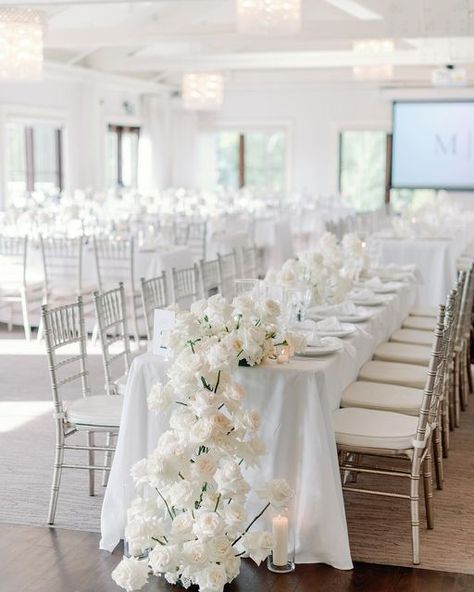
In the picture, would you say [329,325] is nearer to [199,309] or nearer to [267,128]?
[199,309]

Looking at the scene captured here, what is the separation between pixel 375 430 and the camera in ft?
12.6

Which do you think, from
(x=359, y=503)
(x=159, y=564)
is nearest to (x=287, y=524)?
(x=159, y=564)

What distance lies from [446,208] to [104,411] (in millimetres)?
7973

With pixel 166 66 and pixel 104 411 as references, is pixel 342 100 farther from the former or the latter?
pixel 104 411

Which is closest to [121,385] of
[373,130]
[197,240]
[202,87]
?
[197,240]

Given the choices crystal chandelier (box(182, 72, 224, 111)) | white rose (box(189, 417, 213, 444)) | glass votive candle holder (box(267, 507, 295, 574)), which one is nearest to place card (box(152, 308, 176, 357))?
white rose (box(189, 417, 213, 444))

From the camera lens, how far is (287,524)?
360cm

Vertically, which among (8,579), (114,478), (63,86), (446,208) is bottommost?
(8,579)

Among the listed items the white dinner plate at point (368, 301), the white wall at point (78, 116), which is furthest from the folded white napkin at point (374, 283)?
the white wall at point (78, 116)

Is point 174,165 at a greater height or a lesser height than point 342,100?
lesser

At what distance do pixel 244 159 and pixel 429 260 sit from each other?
10.7 meters

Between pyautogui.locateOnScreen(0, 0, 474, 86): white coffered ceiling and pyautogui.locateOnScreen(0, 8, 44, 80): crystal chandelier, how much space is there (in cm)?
133

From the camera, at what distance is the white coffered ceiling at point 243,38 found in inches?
327

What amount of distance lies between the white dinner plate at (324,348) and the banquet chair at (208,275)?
2009 mm
